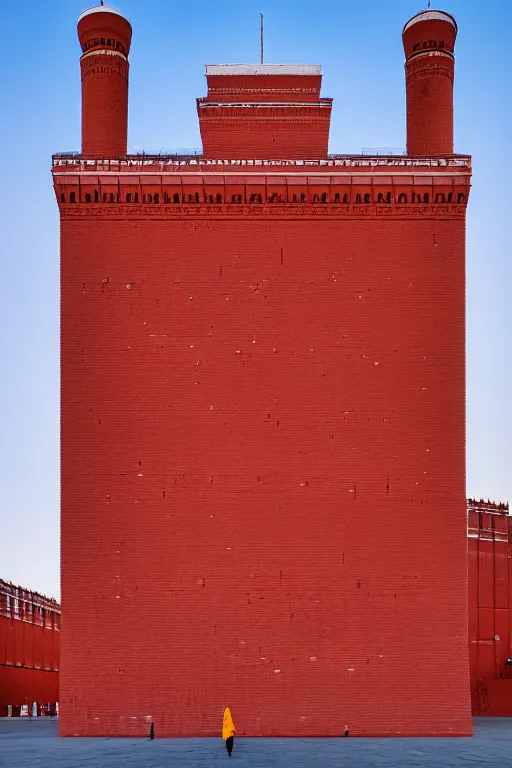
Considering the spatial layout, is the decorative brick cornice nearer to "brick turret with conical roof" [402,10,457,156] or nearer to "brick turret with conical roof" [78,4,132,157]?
"brick turret with conical roof" [78,4,132,157]

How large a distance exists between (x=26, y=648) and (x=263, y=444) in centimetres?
2464

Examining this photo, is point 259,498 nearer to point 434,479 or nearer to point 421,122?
point 434,479

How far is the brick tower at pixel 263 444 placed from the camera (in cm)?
2220

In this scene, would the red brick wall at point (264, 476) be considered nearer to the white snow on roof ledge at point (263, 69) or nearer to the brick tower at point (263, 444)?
the brick tower at point (263, 444)

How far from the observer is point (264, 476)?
22844 mm

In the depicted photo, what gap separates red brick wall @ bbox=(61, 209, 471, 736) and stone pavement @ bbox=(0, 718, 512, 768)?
3.21ft

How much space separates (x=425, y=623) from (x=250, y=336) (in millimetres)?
7198

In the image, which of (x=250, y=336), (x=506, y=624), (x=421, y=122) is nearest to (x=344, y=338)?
(x=250, y=336)

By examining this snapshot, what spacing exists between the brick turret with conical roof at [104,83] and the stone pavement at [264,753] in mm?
12919

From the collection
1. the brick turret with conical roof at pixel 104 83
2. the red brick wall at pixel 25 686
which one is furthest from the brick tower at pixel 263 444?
the red brick wall at pixel 25 686

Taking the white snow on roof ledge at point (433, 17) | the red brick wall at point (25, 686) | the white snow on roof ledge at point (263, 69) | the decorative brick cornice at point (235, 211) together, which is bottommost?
the red brick wall at point (25, 686)

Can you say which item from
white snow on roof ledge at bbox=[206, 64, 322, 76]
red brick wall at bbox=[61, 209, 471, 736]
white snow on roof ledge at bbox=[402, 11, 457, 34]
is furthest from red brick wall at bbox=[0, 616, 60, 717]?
white snow on roof ledge at bbox=[402, 11, 457, 34]

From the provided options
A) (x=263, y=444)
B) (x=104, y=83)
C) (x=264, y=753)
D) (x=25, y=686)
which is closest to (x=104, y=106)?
(x=104, y=83)

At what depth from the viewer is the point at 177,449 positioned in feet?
75.3
